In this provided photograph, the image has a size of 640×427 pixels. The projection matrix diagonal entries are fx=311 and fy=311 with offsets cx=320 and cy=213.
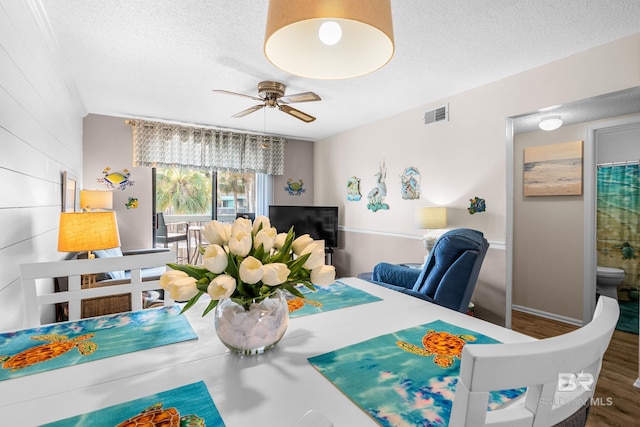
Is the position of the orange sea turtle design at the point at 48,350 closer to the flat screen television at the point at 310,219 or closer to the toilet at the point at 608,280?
the flat screen television at the point at 310,219

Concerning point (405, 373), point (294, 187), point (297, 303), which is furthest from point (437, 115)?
point (405, 373)

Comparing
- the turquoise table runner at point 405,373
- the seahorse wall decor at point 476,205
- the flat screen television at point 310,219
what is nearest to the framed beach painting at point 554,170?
the seahorse wall decor at point 476,205

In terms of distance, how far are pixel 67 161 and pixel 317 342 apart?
2943mm

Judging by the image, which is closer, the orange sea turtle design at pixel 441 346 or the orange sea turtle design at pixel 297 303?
the orange sea turtle design at pixel 441 346

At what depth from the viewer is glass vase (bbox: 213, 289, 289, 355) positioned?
35.3 inches

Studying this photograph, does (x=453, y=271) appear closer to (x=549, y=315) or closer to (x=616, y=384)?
(x=616, y=384)

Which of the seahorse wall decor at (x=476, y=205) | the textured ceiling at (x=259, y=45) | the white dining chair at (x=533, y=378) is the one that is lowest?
the white dining chair at (x=533, y=378)

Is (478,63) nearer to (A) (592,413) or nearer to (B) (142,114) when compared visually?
(A) (592,413)

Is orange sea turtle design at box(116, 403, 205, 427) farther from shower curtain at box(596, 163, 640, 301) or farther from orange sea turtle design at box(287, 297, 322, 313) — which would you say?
shower curtain at box(596, 163, 640, 301)

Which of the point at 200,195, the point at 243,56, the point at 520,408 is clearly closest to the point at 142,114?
the point at 200,195

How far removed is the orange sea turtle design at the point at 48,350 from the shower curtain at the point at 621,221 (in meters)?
4.45

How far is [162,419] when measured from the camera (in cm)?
64

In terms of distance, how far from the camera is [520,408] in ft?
1.47

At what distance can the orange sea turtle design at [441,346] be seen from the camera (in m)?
0.92
